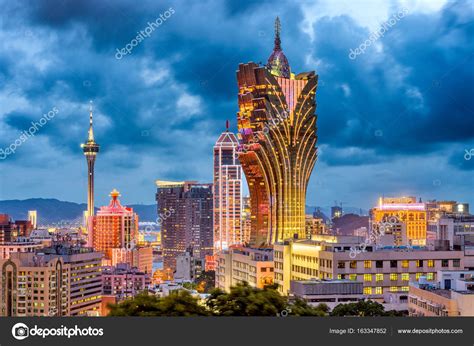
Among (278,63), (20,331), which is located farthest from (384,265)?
A: (278,63)

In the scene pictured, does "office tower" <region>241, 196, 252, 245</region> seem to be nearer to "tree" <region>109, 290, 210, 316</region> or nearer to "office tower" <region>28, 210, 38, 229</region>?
"office tower" <region>28, 210, 38, 229</region>

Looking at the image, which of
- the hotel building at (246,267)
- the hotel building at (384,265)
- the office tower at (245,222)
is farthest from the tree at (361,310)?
the office tower at (245,222)

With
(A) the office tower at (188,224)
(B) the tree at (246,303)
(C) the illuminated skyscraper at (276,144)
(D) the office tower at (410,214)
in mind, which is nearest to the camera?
(B) the tree at (246,303)

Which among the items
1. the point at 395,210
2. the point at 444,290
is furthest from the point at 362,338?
the point at 395,210

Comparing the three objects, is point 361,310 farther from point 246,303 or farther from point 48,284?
point 48,284

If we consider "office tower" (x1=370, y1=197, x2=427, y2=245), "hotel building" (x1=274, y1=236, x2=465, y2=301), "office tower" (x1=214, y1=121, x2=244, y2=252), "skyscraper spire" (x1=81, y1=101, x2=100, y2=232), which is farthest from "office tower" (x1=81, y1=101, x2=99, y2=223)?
"hotel building" (x1=274, y1=236, x2=465, y2=301)

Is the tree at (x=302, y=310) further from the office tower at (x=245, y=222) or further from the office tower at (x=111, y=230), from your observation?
the office tower at (x=111, y=230)

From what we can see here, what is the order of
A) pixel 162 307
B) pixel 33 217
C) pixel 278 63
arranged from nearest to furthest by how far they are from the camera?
pixel 162 307 < pixel 278 63 < pixel 33 217
